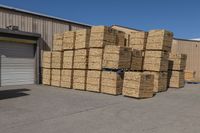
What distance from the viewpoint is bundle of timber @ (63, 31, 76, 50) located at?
625 inches

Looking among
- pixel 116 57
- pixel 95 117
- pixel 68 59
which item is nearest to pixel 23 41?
pixel 68 59

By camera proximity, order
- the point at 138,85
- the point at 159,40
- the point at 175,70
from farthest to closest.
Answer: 1. the point at 175,70
2. the point at 159,40
3. the point at 138,85

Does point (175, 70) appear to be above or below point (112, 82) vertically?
above

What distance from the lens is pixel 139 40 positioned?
1548 centimetres

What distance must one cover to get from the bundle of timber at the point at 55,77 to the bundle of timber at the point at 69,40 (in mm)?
1699

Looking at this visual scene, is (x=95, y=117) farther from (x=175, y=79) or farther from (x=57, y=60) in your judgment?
(x=175, y=79)

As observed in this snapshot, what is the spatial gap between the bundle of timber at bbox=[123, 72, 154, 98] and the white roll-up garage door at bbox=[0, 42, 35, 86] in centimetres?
813

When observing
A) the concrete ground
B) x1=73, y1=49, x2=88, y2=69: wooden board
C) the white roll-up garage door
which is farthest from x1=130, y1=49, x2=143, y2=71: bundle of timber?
the white roll-up garage door

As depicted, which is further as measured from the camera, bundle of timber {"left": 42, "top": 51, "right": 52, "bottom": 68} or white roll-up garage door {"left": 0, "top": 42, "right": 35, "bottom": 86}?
bundle of timber {"left": 42, "top": 51, "right": 52, "bottom": 68}

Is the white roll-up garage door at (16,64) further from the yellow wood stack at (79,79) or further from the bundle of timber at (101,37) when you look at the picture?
the bundle of timber at (101,37)

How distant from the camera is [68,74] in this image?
15.9 m

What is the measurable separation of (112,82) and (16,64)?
752 cm

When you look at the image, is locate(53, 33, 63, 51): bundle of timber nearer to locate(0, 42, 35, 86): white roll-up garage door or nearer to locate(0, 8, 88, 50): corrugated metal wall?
locate(0, 8, 88, 50): corrugated metal wall

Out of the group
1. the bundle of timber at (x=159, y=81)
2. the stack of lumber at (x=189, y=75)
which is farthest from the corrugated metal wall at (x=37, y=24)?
the stack of lumber at (x=189, y=75)
